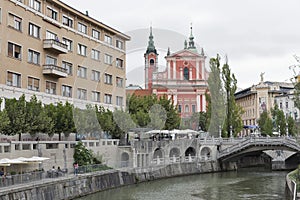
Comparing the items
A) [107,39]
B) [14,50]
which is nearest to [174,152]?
[107,39]

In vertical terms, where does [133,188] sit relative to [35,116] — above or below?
below

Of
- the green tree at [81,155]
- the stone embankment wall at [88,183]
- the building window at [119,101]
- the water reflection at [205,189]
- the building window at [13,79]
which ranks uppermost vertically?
the building window at [13,79]

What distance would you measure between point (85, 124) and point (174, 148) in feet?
62.5

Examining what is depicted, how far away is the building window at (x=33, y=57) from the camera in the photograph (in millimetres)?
45531

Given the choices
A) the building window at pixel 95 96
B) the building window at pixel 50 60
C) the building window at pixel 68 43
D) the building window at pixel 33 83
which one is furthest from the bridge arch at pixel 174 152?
the building window at pixel 33 83

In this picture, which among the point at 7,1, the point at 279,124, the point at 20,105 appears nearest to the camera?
the point at 20,105

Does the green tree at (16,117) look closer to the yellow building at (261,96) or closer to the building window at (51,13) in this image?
the building window at (51,13)

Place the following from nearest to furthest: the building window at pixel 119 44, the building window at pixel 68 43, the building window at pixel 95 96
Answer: the building window at pixel 68 43 < the building window at pixel 95 96 < the building window at pixel 119 44

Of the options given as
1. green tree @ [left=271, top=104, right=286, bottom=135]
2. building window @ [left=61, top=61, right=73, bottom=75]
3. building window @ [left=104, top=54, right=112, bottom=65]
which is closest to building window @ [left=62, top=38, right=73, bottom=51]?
building window @ [left=61, top=61, right=73, bottom=75]

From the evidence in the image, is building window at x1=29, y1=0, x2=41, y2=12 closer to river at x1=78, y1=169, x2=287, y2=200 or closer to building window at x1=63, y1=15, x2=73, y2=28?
building window at x1=63, y1=15, x2=73, y2=28

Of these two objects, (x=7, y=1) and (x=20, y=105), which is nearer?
(x=20, y=105)

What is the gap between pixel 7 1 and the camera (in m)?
41.5

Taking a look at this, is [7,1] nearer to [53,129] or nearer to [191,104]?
[53,129]

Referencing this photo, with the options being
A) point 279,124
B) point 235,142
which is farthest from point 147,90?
point 235,142
